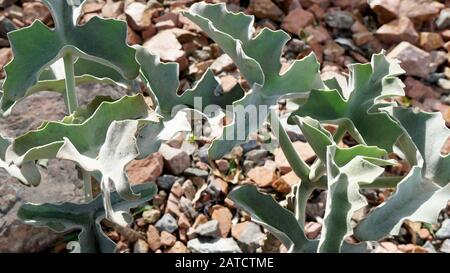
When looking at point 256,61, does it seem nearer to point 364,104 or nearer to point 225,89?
point 364,104

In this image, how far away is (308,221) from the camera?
1670 mm

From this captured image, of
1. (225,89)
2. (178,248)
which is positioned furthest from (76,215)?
(225,89)

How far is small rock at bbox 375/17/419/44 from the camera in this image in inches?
84.5

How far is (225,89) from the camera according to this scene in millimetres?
1915

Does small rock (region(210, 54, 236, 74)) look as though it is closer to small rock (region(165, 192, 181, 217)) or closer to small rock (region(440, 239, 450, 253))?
small rock (region(165, 192, 181, 217))

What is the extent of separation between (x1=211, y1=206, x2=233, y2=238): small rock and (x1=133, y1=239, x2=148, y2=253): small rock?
185 mm

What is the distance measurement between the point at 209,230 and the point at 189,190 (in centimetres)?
14

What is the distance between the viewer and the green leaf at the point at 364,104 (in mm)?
1014

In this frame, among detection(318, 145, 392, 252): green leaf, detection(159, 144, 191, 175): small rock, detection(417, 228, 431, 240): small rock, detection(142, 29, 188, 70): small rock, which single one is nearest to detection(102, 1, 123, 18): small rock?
detection(142, 29, 188, 70): small rock

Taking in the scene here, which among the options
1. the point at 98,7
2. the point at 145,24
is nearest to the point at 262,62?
the point at 145,24

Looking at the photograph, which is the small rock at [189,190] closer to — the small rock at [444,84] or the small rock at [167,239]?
the small rock at [167,239]

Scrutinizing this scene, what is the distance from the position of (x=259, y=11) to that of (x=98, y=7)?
546mm

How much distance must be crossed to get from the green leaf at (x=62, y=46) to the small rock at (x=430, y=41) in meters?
1.43

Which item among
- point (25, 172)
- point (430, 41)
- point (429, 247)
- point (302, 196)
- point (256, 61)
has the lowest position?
point (429, 247)
